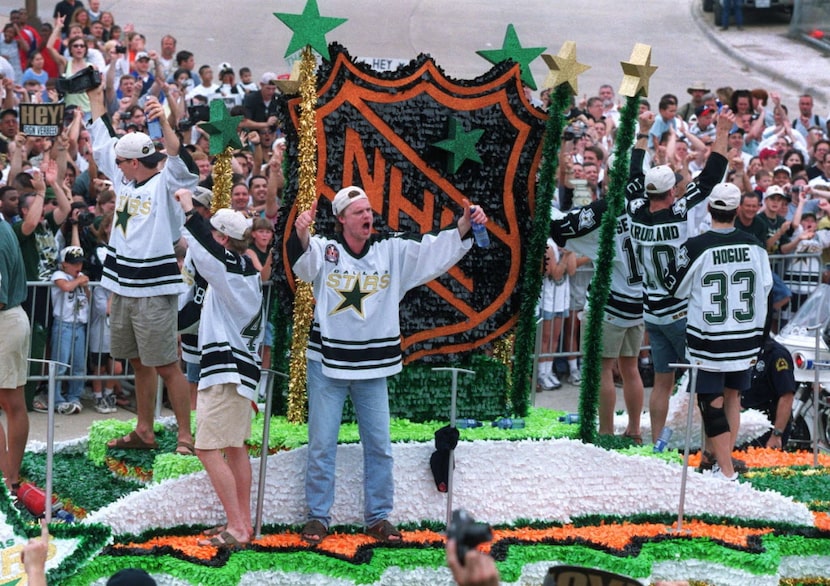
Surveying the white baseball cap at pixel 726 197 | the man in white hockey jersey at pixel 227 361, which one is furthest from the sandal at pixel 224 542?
Result: the white baseball cap at pixel 726 197

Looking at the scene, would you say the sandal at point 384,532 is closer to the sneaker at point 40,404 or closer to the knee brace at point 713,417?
the knee brace at point 713,417

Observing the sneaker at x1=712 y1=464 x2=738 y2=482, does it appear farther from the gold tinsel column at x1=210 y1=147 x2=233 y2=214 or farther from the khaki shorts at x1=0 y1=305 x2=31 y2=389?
the khaki shorts at x1=0 y1=305 x2=31 y2=389

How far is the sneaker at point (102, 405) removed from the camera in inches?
497

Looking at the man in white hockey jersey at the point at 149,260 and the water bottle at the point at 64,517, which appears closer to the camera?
the water bottle at the point at 64,517

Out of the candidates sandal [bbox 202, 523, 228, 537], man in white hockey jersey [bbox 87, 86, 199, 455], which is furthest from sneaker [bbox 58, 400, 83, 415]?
sandal [bbox 202, 523, 228, 537]

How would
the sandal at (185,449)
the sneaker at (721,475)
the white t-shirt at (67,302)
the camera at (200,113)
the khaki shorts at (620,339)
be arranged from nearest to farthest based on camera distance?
1. the sandal at (185,449)
2. the sneaker at (721,475)
3. the camera at (200,113)
4. the khaki shorts at (620,339)
5. the white t-shirt at (67,302)

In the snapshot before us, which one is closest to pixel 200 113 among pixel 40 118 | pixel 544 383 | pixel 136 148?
pixel 136 148

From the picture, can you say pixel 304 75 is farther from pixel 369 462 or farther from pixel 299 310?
pixel 369 462

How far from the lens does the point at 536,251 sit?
1032 cm

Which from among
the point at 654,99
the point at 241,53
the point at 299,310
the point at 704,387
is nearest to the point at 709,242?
the point at 704,387

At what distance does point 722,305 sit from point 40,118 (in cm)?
651

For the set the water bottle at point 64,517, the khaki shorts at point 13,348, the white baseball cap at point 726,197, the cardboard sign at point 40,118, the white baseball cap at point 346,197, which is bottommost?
the water bottle at point 64,517

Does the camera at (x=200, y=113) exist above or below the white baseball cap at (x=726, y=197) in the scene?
above

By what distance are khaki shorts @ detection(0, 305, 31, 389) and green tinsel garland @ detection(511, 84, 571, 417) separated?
3406 millimetres
